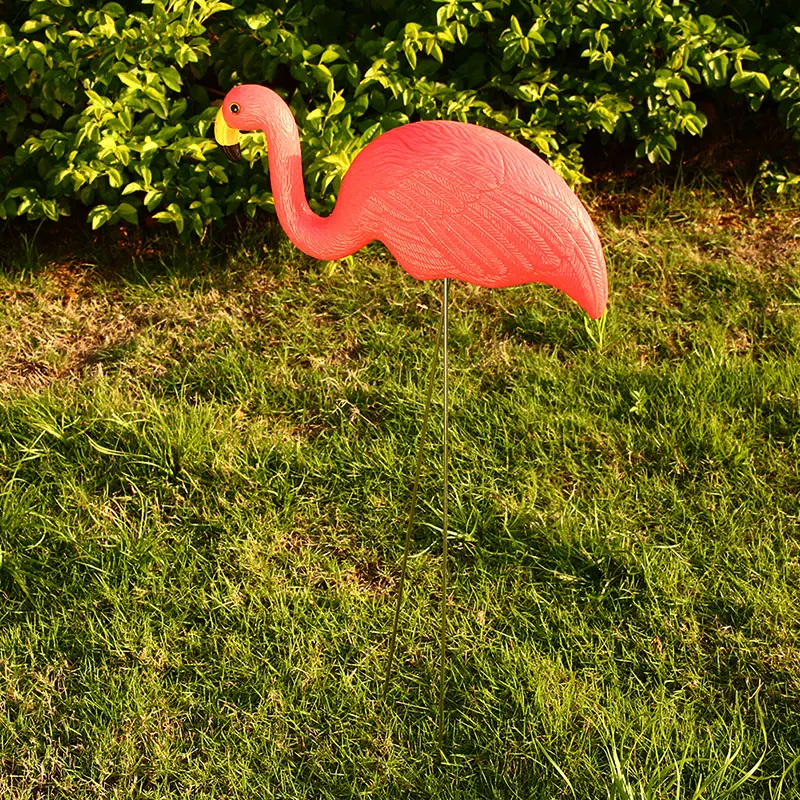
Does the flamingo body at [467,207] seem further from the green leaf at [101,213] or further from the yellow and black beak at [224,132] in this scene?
the green leaf at [101,213]

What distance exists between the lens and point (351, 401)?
138 inches

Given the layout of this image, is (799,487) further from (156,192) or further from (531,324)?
(156,192)

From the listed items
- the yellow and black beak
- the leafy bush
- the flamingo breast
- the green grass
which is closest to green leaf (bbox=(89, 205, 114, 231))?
the leafy bush

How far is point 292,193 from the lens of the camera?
243 cm

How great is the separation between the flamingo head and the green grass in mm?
1206

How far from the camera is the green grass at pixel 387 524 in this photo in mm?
2709

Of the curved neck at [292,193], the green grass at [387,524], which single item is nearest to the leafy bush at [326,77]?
the green grass at [387,524]

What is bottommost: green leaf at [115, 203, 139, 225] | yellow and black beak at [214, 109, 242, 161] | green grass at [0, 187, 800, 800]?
green grass at [0, 187, 800, 800]

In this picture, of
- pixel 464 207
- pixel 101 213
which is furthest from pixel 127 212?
pixel 464 207

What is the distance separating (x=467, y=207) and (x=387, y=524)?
1327mm

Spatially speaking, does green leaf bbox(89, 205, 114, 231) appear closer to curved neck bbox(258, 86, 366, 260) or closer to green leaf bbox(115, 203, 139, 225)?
green leaf bbox(115, 203, 139, 225)

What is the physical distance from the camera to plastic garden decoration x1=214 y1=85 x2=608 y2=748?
2.13 metres

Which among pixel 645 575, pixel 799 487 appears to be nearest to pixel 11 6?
pixel 645 575

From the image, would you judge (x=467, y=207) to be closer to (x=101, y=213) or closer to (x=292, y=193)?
(x=292, y=193)
